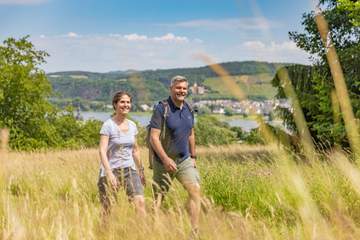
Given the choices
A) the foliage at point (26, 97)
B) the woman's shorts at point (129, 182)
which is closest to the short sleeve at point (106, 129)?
the woman's shorts at point (129, 182)

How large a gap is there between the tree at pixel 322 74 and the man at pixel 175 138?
10.0 m

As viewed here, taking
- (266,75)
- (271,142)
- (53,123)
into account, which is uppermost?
(266,75)

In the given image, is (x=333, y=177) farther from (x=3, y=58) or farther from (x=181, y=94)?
(x=3, y=58)

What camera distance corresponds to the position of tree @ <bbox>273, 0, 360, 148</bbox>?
1631cm

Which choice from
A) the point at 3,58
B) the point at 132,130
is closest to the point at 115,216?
the point at 132,130

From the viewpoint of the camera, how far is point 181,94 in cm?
621

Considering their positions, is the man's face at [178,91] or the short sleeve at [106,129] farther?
the man's face at [178,91]

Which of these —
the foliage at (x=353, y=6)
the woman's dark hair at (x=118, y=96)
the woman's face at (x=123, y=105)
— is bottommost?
the woman's face at (x=123, y=105)

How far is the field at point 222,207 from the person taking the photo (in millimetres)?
2635

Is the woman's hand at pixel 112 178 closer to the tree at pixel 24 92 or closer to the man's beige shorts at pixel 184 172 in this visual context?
the man's beige shorts at pixel 184 172

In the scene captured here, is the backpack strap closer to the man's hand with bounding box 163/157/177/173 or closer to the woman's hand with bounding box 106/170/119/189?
the man's hand with bounding box 163/157/177/173

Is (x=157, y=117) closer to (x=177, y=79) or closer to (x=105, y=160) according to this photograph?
(x=177, y=79)

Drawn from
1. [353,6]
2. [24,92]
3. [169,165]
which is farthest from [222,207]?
[24,92]

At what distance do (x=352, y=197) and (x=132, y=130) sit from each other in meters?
2.36
